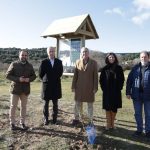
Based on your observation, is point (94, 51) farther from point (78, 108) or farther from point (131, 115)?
point (78, 108)

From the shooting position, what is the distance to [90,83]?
9.32 m

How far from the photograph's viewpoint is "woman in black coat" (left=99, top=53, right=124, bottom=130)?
29.3 ft

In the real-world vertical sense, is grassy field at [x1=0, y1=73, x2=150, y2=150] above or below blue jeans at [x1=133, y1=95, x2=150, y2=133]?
below

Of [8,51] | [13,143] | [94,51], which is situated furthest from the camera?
[8,51]

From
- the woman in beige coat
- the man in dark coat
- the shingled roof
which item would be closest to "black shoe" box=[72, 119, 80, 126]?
the woman in beige coat

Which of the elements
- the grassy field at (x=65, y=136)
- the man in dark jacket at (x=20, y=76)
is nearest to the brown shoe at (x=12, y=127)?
the grassy field at (x=65, y=136)

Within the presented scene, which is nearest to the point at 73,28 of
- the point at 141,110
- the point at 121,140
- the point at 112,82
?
the point at 112,82

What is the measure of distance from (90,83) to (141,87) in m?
1.30

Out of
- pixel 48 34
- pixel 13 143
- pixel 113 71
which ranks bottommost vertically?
pixel 13 143

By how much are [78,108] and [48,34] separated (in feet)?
29.2

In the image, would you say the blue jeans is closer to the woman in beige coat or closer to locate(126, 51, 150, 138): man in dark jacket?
locate(126, 51, 150, 138): man in dark jacket

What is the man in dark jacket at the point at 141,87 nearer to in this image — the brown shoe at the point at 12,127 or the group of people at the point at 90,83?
the group of people at the point at 90,83

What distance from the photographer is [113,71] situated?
352 inches

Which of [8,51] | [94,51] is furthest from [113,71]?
[8,51]
